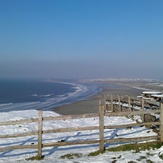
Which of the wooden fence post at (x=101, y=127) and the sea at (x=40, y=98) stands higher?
→ the wooden fence post at (x=101, y=127)

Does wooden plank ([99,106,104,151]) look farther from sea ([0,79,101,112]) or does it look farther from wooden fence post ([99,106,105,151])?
sea ([0,79,101,112])

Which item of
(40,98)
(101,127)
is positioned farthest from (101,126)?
(40,98)

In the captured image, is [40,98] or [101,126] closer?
[101,126]

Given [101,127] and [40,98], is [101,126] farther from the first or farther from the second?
[40,98]

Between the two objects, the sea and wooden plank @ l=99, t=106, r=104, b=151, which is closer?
wooden plank @ l=99, t=106, r=104, b=151

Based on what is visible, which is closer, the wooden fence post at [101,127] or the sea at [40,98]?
the wooden fence post at [101,127]

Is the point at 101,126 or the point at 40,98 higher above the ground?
the point at 101,126

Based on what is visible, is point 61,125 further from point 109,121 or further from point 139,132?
point 139,132

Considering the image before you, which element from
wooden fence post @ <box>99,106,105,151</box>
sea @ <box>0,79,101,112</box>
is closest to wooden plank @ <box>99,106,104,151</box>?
wooden fence post @ <box>99,106,105,151</box>

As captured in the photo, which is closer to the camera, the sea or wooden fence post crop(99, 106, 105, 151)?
wooden fence post crop(99, 106, 105, 151)

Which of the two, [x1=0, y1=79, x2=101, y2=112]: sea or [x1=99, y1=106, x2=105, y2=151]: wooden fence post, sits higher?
[x1=99, y1=106, x2=105, y2=151]: wooden fence post

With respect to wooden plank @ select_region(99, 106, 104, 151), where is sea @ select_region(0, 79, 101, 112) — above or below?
below

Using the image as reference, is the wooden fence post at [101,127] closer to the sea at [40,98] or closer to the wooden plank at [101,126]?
the wooden plank at [101,126]

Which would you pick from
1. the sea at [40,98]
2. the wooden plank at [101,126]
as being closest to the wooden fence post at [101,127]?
the wooden plank at [101,126]
